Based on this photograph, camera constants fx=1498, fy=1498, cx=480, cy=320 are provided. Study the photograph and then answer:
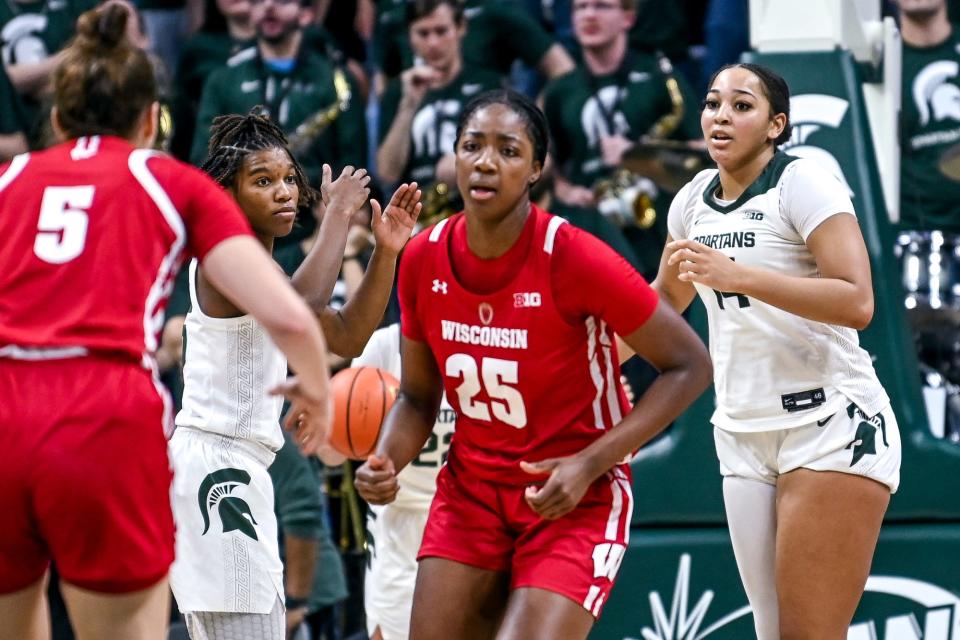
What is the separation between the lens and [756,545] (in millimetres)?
4395

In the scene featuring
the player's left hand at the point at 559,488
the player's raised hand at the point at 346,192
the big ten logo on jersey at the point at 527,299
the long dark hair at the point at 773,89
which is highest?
the long dark hair at the point at 773,89

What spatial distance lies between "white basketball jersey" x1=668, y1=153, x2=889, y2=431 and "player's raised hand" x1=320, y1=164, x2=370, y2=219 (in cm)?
102

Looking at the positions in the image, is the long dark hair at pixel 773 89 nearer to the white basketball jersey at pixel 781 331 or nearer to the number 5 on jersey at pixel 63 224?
the white basketball jersey at pixel 781 331

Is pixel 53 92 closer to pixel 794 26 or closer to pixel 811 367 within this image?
pixel 811 367

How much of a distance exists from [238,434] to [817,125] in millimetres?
2769

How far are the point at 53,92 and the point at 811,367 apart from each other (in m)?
2.27

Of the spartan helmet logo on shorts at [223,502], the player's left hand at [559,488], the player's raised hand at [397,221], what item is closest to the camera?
the player's left hand at [559,488]

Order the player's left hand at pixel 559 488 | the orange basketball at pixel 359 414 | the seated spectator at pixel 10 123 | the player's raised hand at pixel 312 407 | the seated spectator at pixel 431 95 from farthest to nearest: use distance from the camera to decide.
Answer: the seated spectator at pixel 10 123, the seated spectator at pixel 431 95, the orange basketball at pixel 359 414, the player's left hand at pixel 559 488, the player's raised hand at pixel 312 407

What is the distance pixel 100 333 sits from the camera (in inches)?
120

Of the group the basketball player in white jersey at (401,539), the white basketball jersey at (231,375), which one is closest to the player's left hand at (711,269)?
the white basketball jersey at (231,375)

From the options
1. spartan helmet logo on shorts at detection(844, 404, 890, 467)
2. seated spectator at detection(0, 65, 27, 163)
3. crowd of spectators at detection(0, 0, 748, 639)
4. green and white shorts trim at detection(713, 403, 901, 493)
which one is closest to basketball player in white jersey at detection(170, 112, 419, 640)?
green and white shorts trim at detection(713, 403, 901, 493)

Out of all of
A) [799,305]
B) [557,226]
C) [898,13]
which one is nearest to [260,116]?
[557,226]

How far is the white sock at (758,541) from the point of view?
4395 mm

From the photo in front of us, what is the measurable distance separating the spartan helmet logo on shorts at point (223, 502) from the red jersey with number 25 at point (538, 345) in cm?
63
